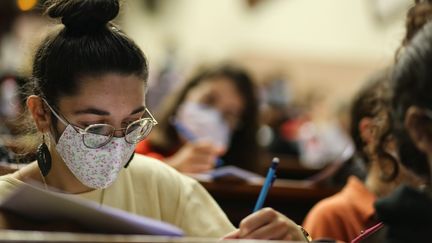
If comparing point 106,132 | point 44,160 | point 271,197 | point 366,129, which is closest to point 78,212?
point 106,132

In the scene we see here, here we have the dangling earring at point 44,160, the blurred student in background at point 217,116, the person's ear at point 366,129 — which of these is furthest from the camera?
the blurred student in background at point 217,116

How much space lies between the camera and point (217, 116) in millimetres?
3715

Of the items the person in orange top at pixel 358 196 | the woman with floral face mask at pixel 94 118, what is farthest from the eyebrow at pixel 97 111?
the person in orange top at pixel 358 196

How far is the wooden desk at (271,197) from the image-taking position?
2.87 meters

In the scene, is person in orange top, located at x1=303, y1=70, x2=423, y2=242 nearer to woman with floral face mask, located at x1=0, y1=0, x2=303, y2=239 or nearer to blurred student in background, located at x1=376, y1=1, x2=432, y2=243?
woman with floral face mask, located at x1=0, y1=0, x2=303, y2=239

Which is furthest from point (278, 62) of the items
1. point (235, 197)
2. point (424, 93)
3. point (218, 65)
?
point (424, 93)

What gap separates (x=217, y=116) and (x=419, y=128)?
95.2 inches

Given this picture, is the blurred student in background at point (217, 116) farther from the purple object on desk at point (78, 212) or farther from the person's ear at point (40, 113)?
the purple object on desk at point (78, 212)

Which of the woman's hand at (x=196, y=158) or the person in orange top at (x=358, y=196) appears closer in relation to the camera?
the person in orange top at (x=358, y=196)

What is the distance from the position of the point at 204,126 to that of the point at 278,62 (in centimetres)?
594

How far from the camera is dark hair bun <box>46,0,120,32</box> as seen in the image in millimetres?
1807

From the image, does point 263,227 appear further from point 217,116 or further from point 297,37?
point 297,37

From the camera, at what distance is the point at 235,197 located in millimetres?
2898

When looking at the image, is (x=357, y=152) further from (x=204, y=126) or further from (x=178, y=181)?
(x=204, y=126)
